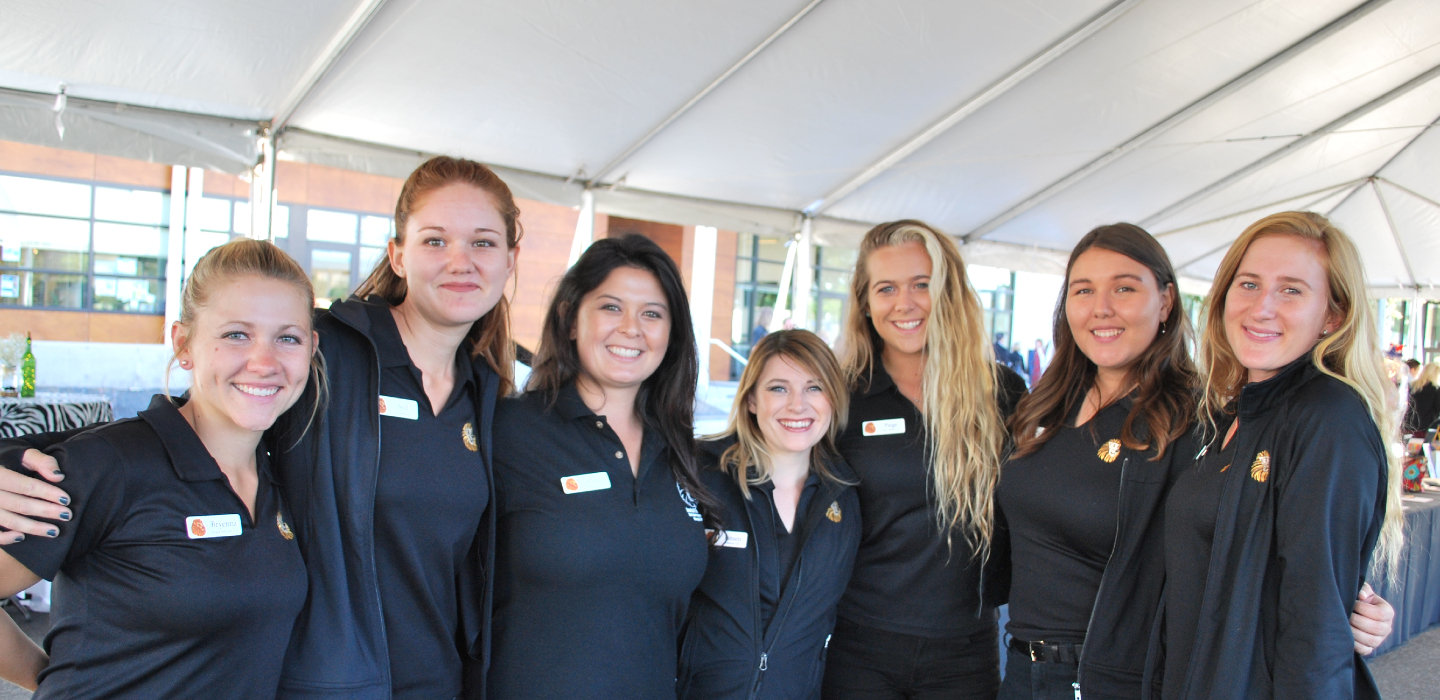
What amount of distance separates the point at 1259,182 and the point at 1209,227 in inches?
37.7

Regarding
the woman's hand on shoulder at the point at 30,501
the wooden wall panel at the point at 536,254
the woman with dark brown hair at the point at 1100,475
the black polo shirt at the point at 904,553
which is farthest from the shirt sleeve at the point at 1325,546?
the wooden wall panel at the point at 536,254

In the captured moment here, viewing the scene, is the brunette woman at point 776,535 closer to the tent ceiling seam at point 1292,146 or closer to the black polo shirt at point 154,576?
the black polo shirt at point 154,576

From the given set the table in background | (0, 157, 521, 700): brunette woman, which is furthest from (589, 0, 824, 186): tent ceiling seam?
the table in background

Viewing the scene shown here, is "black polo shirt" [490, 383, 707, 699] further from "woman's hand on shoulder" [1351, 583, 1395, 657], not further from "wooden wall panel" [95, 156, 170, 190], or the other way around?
"wooden wall panel" [95, 156, 170, 190]

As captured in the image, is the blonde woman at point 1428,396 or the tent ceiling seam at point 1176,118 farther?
the blonde woman at point 1428,396

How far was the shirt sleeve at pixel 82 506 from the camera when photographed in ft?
3.97

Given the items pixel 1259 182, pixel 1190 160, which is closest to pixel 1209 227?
pixel 1259 182

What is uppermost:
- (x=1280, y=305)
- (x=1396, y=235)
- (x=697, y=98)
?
(x=1396, y=235)

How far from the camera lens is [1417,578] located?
494 centimetres

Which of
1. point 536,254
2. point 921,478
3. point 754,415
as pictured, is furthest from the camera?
point 536,254

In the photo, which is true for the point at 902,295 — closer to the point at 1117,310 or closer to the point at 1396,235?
the point at 1117,310

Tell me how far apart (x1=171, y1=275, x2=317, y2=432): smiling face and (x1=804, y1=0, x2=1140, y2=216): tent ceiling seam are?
4900 millimetres

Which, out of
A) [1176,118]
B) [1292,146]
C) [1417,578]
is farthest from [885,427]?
[1292,146]

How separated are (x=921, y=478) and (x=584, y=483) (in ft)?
3.18
